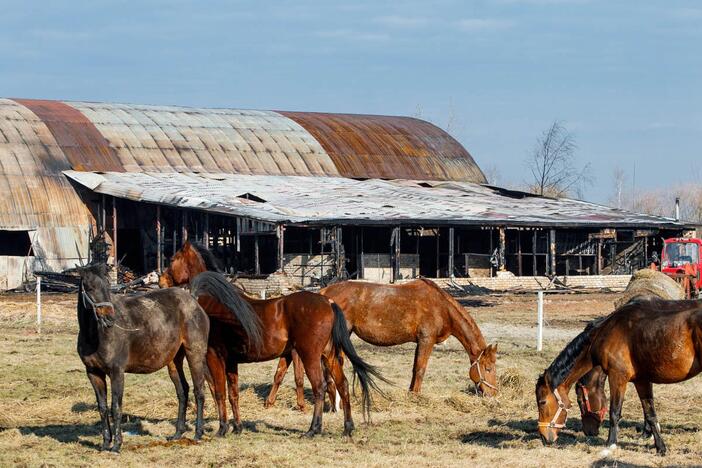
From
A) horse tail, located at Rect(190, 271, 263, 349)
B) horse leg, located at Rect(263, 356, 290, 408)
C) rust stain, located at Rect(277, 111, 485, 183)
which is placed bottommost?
horse leg, located at Rect(263, 356, 290, 408)

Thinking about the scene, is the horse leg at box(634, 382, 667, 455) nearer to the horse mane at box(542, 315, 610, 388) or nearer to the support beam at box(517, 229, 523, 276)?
the horse mane at box(542, 315, 610, 388)

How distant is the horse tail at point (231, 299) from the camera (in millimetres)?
13078

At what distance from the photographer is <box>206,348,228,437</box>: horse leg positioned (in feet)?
42.3

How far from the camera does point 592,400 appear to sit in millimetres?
12859

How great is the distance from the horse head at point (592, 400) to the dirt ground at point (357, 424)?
0.63 feet

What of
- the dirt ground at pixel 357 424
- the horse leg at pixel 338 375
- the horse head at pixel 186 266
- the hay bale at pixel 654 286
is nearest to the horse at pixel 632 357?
the dirt ground at pixel 357 424

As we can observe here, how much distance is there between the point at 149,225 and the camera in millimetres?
42969

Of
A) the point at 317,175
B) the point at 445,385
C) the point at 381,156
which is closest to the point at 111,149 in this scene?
the point at 317,175

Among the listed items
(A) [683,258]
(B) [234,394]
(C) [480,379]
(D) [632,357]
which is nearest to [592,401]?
(D) [632,357]

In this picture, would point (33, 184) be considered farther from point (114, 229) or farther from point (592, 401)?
point (592, 401)

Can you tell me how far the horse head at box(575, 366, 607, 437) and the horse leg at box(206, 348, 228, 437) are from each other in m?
3.99

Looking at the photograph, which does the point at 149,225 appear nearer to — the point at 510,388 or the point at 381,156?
the point at 381,156

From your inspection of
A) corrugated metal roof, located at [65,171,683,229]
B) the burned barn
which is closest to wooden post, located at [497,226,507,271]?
the burned barn

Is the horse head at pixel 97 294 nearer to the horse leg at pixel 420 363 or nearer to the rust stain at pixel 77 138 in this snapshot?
the horse leg at pixel 420 363
